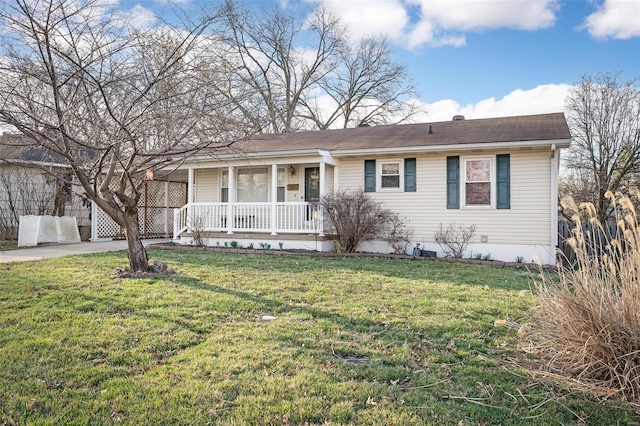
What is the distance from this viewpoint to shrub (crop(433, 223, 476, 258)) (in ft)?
36.7

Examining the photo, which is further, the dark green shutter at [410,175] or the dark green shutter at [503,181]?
the dark green shutter at [410,175]

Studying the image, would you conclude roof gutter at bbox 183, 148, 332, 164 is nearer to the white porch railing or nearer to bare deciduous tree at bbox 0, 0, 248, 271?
the white porch railing

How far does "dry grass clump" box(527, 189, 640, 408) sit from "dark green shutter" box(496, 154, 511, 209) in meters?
7.55

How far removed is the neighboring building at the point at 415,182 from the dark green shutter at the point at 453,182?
0.08ft

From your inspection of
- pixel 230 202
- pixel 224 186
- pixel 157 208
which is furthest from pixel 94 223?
pixel 230 202

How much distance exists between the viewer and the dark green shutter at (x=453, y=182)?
37.3ft

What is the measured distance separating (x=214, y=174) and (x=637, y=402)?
43.8 feet

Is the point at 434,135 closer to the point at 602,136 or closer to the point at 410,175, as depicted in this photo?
the point at 410,175

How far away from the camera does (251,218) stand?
42.7ft

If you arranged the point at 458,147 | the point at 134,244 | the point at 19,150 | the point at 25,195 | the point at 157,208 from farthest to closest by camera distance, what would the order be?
1. the point at 157,208
2. the point at 25,195
3. the point at 458,147
4. the point at 19,150
5. the point at 134,244

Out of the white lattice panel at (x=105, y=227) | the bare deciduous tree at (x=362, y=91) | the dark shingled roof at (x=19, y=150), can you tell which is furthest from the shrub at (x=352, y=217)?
the bare deciduous tree at (x=362, y=91)

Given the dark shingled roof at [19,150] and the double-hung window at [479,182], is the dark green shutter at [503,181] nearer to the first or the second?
the double-hung window at [479,182]

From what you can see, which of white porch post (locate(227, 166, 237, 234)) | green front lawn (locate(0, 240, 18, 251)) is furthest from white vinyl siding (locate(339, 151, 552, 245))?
green front lawn (locate(0, 240, 18, 251))

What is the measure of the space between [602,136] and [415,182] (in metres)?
14.2
